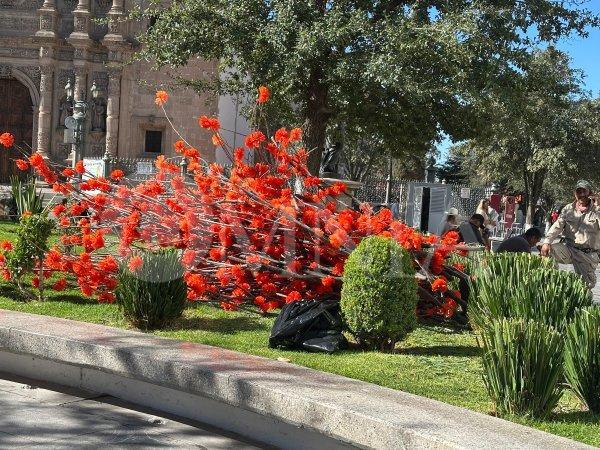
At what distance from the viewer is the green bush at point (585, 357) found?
468 centimetres

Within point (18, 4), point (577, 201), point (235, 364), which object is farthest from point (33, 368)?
point (18, 4)

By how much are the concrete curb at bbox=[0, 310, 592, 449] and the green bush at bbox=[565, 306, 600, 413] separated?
68cm

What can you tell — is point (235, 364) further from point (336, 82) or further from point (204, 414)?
point (336, 82)

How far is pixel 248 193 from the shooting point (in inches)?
302

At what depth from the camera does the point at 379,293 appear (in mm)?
6223

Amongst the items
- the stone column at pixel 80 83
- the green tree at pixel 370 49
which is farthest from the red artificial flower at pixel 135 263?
the stone column at pixel 80 83

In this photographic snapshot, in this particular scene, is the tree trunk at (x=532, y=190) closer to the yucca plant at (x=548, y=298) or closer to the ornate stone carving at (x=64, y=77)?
the ornate stone carving at (x=64, y=77)

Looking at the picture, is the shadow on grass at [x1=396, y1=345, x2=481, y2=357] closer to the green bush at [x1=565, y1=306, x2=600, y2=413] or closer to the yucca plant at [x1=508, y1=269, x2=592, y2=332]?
the yucca plant at [x1=508, y1=269, x2=592, y2=332]

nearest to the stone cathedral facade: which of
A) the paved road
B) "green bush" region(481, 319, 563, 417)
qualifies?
the paved road

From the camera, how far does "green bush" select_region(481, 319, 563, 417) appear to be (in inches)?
179

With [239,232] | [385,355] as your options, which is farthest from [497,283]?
[239,232]

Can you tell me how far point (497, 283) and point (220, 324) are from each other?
8.16ft

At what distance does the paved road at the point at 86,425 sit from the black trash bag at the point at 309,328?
1.27 m

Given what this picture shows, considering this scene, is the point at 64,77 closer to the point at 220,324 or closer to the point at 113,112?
the point at 113,112
